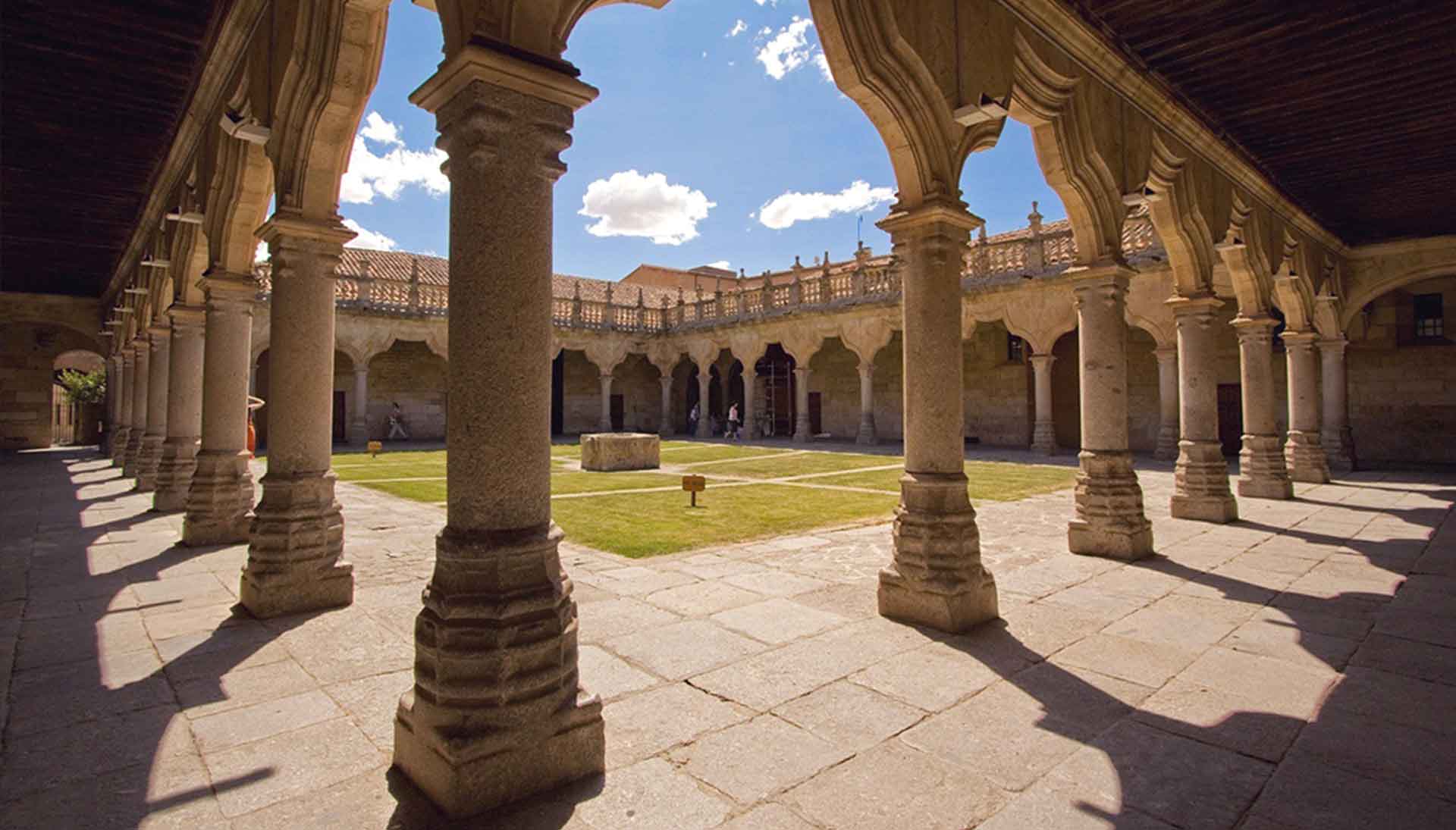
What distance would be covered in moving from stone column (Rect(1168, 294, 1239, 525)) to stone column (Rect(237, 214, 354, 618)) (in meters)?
8.28

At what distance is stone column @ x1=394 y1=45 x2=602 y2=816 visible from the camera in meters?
2.26

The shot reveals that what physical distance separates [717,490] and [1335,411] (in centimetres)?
1214

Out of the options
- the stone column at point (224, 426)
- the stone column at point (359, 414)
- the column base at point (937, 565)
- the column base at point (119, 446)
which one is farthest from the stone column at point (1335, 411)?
the stone column at point (359, 414)

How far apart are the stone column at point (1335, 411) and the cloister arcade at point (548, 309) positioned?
6 cm

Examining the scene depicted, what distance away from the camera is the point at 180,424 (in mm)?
8359

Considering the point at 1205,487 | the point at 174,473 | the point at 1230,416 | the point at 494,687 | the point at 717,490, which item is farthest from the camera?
the point at 1230,416

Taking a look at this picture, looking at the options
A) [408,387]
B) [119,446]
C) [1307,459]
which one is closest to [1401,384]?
[1307,459]

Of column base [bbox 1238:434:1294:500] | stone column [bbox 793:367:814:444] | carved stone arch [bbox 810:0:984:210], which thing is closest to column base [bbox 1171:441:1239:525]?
column base [bbox 1238:434:1294:500]

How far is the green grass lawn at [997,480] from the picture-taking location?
10055mm

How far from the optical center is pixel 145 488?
33.7ft

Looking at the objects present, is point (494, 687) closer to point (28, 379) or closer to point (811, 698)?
point (811, 698)

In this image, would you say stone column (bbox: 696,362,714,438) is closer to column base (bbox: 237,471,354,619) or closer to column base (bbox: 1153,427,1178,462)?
column base (bbox: 1153,427,1178,462)

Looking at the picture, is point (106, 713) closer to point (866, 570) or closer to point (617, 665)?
point (617, 665)

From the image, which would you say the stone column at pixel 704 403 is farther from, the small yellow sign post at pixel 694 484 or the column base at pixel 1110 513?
the column base at pixel 1110 513
